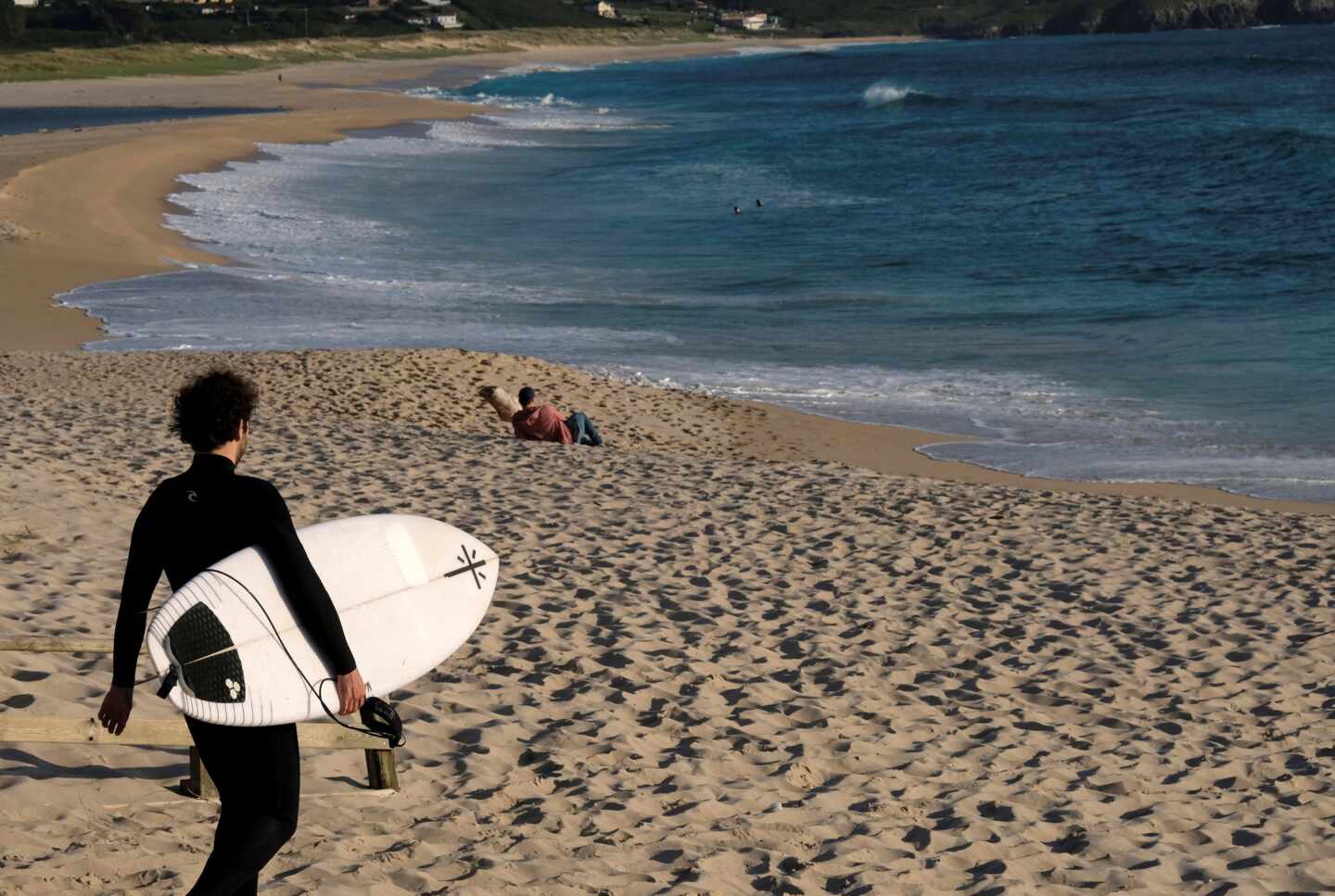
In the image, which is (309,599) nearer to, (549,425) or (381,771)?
(381,771)

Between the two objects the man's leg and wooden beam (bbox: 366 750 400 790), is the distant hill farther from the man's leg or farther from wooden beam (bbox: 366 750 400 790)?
the man's leg

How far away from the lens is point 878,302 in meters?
23.0

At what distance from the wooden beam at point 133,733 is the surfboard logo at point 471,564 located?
661mm

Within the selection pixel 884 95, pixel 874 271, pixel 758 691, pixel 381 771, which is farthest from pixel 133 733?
pixel 884 95

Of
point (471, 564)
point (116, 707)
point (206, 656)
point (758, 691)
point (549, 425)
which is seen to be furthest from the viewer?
point (549, 425)

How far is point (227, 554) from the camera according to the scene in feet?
11.6

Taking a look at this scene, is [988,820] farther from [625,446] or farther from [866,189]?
[866,189]

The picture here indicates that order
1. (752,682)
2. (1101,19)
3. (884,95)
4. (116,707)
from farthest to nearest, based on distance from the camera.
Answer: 1. (1101,19)
2. (884,95)
3. (752,682)
4. (116,707)

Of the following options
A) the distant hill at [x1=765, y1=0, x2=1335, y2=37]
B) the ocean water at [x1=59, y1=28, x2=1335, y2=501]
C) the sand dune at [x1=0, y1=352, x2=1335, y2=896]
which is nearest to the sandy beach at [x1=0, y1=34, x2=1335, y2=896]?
the sand dune at [x1=0, y1=352, x2=1335, y2=896]

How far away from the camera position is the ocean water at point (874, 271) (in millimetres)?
16375

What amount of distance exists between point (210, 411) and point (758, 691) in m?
3.64

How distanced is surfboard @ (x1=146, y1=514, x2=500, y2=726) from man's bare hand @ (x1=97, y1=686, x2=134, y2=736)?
173 mm

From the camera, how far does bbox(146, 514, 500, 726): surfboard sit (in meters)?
3.51

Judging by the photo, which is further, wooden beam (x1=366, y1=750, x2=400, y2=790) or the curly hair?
wooden beam (x1=366, y1=750, x2=400, y2=790)
